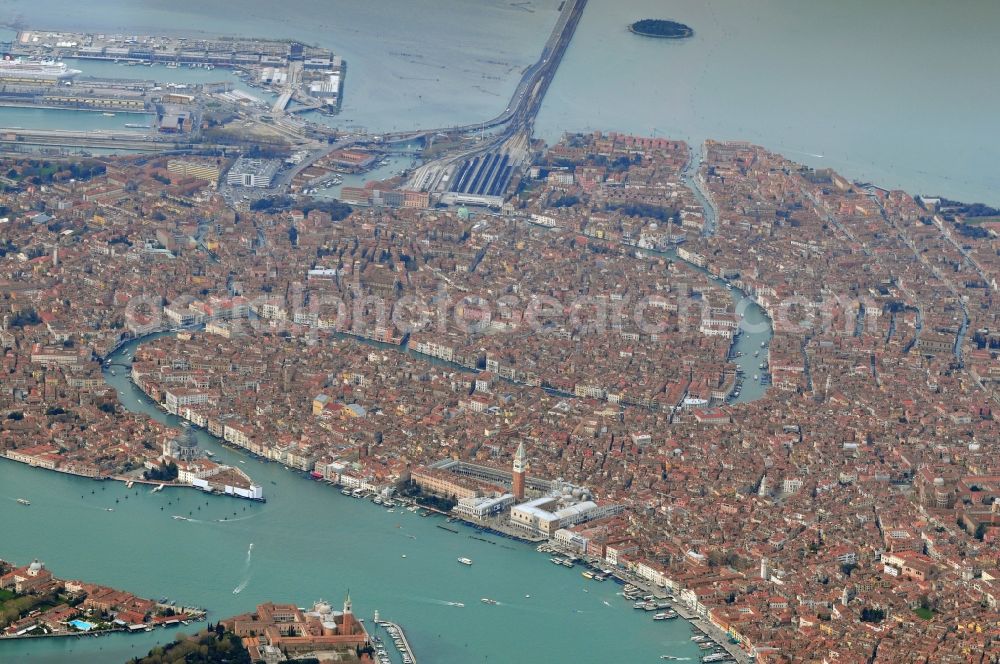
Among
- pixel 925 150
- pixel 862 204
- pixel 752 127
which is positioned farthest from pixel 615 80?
pixel 862 204

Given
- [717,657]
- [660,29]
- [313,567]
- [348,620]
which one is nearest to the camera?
[348,620]

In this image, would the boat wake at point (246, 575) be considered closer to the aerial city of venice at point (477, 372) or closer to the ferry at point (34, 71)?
the aerial city of venice at point (477, 372)

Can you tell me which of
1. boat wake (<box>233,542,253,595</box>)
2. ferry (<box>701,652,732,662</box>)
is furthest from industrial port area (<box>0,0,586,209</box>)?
ferry (<box>701,652,732,662</box>)

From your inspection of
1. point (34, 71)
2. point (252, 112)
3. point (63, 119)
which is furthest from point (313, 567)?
point (34, 71)

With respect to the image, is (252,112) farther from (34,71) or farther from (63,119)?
(34,71)

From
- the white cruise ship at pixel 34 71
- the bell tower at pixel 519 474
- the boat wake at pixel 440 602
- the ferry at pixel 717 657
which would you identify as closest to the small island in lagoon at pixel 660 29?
the white cruise ship at pixel 34 71

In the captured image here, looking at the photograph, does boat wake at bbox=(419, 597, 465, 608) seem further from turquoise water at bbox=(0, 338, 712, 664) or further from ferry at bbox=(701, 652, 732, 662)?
ferry at bbox=(701, 652, 732, 662)

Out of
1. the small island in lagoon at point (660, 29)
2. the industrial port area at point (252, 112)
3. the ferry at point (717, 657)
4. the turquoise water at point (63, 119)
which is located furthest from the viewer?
the small island in lagoon at point (660, 29)
